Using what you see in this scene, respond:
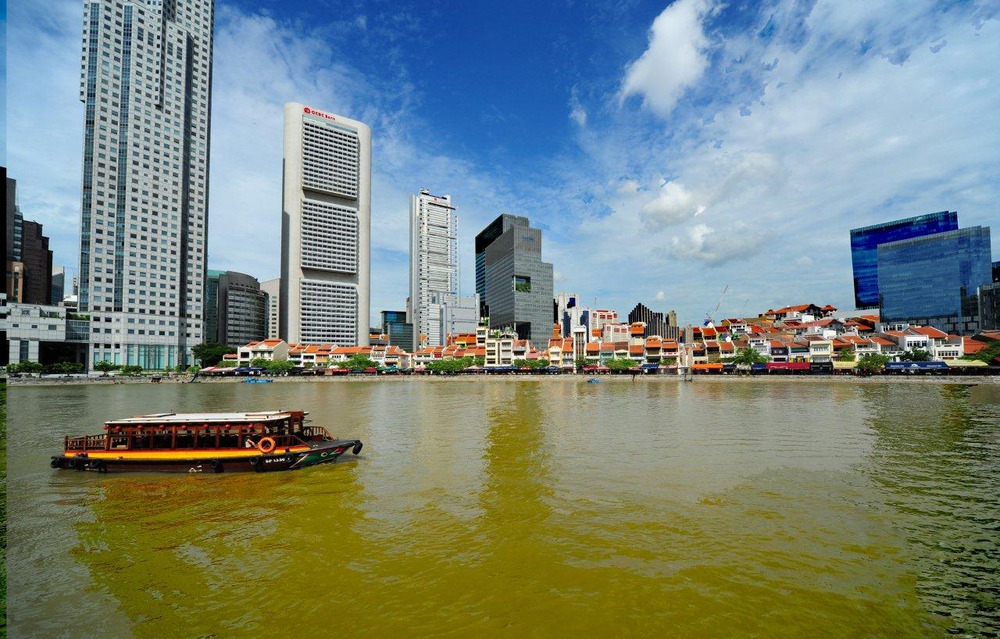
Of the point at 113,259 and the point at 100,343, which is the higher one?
the point at 113,259

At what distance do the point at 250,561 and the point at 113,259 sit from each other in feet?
394

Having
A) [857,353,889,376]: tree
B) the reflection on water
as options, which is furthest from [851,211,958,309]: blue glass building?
the reflection on water

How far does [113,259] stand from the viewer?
98250 mm

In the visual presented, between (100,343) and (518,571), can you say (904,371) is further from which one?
(100,343)

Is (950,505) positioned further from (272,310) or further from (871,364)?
(272,310)

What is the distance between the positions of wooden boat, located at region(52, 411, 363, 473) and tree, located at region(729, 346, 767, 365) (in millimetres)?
82690

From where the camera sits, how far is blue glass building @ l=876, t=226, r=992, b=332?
11656 centimetres

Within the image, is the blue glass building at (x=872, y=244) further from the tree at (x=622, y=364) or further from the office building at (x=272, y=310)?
the office building at (x=272, y=310)

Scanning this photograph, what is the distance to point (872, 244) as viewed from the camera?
15625cm

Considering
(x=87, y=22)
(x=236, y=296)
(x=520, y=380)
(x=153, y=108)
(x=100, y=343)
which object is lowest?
(x=520, y=380)

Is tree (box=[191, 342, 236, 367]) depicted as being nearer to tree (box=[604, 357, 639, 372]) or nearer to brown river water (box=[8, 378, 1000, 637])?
tree (box=[604, 357, 639, 372])

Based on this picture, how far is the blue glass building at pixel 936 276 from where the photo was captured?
116562 mm

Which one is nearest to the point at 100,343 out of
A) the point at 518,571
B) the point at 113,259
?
the point at 113,259

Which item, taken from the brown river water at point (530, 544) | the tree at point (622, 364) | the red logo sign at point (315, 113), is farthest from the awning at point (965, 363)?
the red logo sign at point (315, 113)
